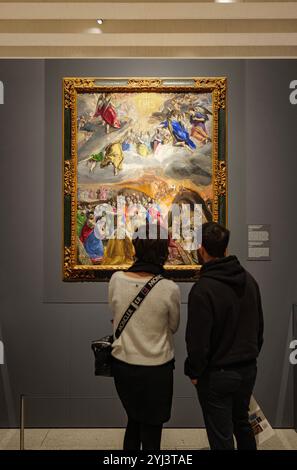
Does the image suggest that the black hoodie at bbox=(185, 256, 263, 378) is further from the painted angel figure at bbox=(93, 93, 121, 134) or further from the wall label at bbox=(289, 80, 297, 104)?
the wall label at bbox=(289, 80, 297, 104)

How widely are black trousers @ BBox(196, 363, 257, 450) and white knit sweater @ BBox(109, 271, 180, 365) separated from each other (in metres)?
0.31

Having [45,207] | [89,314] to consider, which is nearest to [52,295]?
[89,314]

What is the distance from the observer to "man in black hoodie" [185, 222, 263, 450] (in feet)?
8.59

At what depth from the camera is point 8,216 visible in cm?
441

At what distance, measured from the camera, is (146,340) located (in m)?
2.79

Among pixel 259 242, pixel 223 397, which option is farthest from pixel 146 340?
pixel 259 242

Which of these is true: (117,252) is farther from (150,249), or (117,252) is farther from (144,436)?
(144,436)

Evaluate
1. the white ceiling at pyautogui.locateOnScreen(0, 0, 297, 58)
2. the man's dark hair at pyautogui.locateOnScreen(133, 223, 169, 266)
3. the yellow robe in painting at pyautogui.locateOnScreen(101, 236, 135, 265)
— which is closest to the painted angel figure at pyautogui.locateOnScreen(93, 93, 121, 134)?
the white ceiling at pyautogui.locateOnScreen(0, 0, 297, 58)

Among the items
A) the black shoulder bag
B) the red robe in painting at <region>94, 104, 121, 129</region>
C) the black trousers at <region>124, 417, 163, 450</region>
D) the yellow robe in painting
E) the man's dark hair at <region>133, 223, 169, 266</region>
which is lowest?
the black trousers at <region>124, 417, 163, 450</region>

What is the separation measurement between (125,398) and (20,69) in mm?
3244

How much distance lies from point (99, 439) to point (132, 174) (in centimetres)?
243

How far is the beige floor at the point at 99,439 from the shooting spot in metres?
3.91

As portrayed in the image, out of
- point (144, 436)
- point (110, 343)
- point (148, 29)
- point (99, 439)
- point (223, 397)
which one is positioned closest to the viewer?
point (223, 397)

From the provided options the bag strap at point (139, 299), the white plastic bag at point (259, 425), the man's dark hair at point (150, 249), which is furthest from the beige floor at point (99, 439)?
the man's dark hair at point (150, 249)
